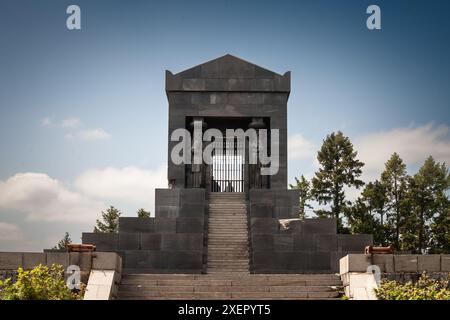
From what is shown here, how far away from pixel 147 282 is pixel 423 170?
842 inches

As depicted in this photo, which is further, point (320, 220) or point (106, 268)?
point (320, 220)

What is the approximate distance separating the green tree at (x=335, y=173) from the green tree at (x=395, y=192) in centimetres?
251

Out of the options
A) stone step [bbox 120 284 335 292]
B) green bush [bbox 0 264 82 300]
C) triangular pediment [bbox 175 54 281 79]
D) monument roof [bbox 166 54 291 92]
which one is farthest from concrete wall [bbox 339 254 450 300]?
triangular pediment [bbox 175 54 281 79]

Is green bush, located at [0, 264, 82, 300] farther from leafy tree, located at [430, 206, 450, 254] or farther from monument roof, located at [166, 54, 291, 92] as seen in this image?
leafy tree, located at [430, 206, 450, 254]

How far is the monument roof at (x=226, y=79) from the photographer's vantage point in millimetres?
30000

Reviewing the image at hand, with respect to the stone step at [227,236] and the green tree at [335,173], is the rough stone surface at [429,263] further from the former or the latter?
the green tree at [335,173]

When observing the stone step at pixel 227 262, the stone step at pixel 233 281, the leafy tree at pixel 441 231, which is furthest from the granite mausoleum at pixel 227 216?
the leafy tree at pixel 441 231

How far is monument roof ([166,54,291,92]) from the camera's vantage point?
30000mm

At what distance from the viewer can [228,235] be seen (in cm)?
2642

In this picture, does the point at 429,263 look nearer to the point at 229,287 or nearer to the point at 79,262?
the point at 229,287
